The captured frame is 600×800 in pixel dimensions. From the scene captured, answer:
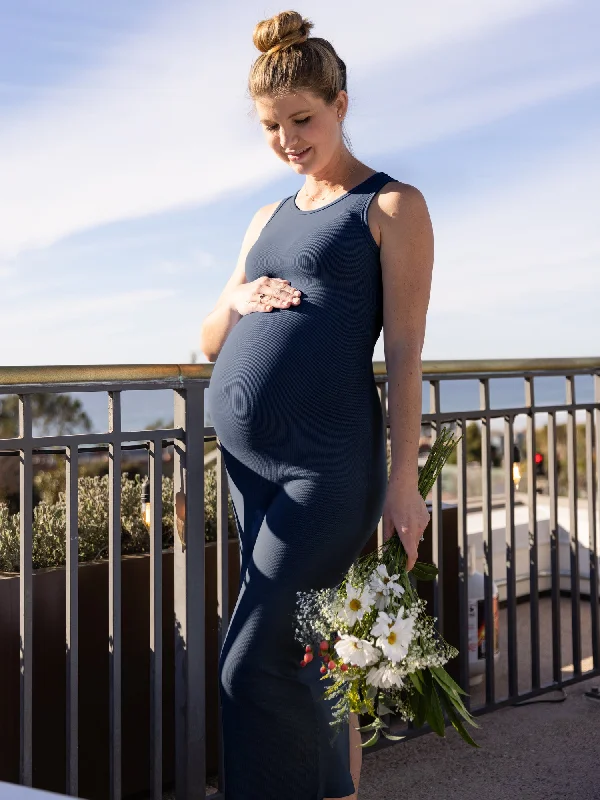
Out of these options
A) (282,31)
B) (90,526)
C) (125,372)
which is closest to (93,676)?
(90,526)

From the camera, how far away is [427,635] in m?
1.41

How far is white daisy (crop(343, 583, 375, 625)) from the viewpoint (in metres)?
1.36

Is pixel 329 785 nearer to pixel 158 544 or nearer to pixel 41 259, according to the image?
pixel 158 544

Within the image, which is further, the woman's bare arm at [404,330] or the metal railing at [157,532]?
the metal railing at [157,532]

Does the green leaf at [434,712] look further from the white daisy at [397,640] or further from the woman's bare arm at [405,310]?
the woman's bare arm at [405,310]

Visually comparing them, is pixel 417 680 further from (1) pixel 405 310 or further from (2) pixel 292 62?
(2) pixel 292 62

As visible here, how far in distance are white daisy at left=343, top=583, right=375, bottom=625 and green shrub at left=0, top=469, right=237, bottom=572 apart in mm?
1234

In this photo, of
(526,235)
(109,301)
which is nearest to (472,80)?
(526,235)

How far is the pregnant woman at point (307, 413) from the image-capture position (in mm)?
1516

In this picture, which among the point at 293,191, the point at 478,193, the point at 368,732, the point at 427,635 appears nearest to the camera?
the point at 427,635

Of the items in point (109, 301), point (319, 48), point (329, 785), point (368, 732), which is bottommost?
point (368, 732)

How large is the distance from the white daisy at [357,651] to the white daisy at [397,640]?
0.02 metres

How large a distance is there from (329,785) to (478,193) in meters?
37.8

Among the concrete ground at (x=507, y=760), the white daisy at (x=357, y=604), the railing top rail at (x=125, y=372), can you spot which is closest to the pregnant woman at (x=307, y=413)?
the white daisy at (x=357, y=604)
